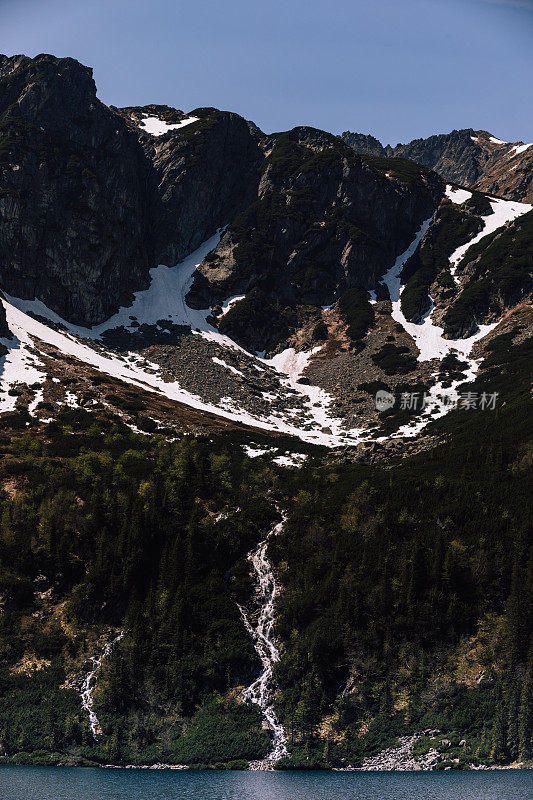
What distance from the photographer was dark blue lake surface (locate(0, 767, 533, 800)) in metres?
46.0

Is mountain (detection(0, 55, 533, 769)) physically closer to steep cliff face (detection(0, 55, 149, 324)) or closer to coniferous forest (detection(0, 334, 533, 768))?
coniferous forest (detection(0, 334, 533, 768))

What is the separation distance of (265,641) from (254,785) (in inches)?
658

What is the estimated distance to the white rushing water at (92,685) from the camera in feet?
189

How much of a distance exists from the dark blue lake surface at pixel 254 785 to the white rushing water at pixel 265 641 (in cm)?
304

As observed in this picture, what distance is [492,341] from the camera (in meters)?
158

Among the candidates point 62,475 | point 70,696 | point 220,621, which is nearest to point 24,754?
point 70,696

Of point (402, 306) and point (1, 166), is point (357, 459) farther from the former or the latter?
point (1, 166)

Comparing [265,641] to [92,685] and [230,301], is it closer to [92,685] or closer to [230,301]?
[92,685]

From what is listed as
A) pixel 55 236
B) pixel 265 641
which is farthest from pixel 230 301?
pixel 265 641

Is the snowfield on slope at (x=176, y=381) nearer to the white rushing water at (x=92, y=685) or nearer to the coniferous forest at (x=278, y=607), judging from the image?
the coniferous forest at (x=278, y=607)

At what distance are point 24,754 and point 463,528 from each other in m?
46.8

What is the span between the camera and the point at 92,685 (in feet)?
198

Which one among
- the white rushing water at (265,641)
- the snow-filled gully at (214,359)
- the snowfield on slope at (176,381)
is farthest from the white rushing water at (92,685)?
the snowfield on slope at (176,381)

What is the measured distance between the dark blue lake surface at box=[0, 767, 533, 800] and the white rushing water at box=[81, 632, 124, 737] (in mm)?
3758
